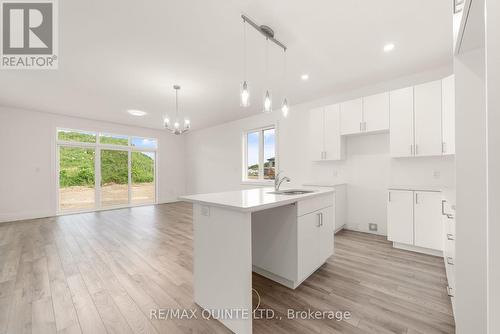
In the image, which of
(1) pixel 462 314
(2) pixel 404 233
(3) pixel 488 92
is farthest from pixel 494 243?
(2) pixel 404 233

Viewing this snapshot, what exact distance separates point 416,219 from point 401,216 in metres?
0.17

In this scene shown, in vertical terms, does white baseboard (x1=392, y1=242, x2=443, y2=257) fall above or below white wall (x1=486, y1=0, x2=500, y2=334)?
below

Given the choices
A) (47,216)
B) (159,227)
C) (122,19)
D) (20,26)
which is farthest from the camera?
(47,216)

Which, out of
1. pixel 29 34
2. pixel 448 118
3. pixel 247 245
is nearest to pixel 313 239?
pixel 247 245

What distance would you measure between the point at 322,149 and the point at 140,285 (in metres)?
3.66

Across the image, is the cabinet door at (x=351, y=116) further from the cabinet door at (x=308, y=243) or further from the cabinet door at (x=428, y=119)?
the cabinet door at (x=308, y=243)

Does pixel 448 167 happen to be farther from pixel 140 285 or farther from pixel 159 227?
pixel 159 227

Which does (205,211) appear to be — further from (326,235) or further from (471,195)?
(471,195)

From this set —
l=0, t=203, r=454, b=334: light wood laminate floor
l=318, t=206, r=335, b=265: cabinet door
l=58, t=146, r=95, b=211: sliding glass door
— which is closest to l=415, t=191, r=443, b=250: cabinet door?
l=0, t=203, r=454, b=334: light wood laminate floor

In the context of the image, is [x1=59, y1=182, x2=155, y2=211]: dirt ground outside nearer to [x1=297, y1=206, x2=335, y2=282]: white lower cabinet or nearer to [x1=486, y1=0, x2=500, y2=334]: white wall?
[x1=297, y1=206, x2=335, y2=282]: white lower cabinet

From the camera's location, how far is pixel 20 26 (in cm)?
222

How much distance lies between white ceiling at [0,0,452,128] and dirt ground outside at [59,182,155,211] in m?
2.72

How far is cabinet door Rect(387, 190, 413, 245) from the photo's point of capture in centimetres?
287

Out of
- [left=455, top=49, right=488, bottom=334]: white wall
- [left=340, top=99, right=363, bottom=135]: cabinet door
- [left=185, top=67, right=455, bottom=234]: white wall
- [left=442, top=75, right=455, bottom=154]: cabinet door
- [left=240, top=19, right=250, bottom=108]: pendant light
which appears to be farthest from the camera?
[left=340, top=99, right=363, bottom=135]: cabinet door
